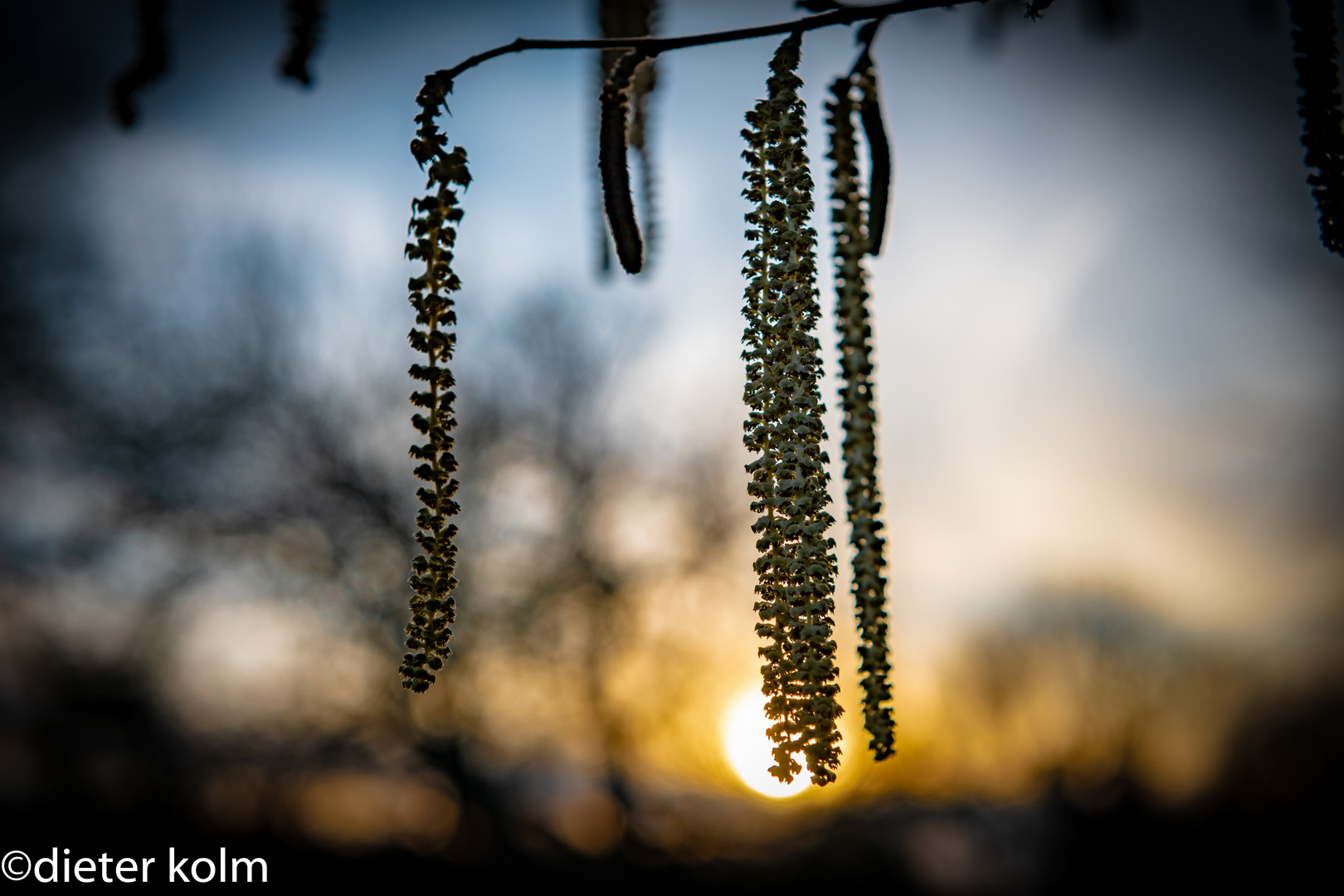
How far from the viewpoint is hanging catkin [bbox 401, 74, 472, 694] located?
780 mm

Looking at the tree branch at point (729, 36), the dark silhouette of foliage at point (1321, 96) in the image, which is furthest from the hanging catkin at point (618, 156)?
the dark silhouette of foliage at point (1321, 96)

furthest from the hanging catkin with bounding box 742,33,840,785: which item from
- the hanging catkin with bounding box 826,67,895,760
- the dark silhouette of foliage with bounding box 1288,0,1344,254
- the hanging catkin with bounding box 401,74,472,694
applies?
the dark silhouette of foliage with bounding box 1288,0,1344,254

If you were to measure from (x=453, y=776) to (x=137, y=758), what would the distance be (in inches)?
186

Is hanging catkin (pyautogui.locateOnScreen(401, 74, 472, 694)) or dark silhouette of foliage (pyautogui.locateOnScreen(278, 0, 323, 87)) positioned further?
dark silhouette of foliage (pyautogui.locateOnScreen(278, 0, 323, 87))

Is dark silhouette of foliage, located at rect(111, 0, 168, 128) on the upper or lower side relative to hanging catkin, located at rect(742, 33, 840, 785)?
upper

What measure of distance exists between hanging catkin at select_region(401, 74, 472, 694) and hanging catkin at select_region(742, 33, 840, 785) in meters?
0.32

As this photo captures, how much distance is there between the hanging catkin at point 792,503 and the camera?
0.84 meters

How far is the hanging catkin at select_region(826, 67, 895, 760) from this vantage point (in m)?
0.93

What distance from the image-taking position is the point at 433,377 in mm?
795

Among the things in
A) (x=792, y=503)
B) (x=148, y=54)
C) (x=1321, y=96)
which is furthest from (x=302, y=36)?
(x=1321, y=96)

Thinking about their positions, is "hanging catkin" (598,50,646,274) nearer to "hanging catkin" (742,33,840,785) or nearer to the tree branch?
the tree branch

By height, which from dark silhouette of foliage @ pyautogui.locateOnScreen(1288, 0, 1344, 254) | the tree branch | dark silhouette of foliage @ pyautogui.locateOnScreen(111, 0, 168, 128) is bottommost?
dark silhouette of foliage @ pyautogui.locateOnScreen(1288, 0, 1344, 254)

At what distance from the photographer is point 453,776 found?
1316 centimetres

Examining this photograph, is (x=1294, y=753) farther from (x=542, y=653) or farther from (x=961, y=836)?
(x=542, y=653)
